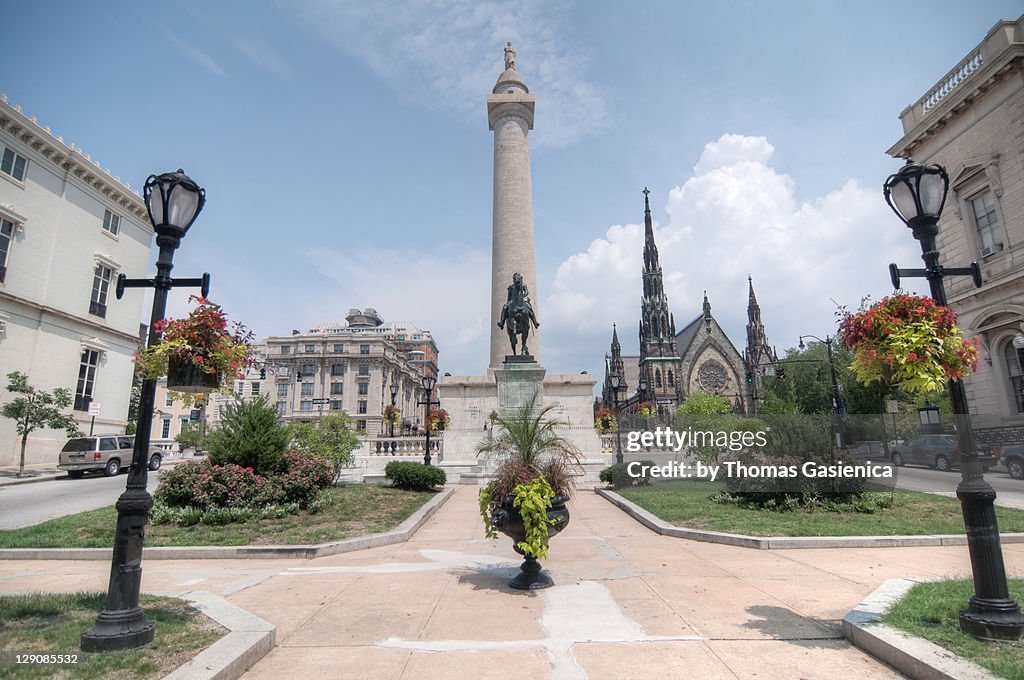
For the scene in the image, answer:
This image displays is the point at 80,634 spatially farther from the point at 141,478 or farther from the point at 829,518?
the point at 829,518

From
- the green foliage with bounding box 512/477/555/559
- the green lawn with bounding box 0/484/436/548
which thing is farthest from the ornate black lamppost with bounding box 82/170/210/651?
the green lawn with bounding box 0/484/436/548

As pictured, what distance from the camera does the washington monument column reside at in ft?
105

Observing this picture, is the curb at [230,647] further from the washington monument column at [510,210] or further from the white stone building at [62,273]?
the white stone building at [62,273]

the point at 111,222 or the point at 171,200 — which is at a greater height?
the point at 111,222

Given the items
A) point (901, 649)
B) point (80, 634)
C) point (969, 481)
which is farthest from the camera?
point (969, 481)

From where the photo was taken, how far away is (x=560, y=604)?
237 inches

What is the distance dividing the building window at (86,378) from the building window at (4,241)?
6.20m

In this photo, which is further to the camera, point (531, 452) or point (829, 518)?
point (829, 518)

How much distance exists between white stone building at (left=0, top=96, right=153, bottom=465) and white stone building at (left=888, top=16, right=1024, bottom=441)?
44570 mm

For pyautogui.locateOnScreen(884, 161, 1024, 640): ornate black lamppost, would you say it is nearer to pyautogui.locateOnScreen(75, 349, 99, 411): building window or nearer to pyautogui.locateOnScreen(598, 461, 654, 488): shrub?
pyautogui.locateOnScreen(598, 461, 654, 488): shrub

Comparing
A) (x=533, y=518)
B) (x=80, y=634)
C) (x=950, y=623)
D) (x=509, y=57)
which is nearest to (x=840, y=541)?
(x=950, y=623)

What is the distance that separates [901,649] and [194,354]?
6.94m

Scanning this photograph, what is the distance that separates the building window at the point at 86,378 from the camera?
107 ft

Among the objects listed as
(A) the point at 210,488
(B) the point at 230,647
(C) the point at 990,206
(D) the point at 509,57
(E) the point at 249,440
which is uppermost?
(D) the point at 509,57
